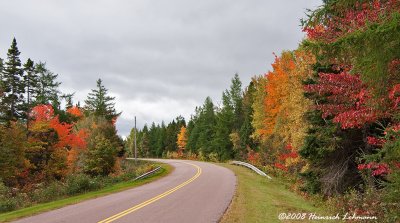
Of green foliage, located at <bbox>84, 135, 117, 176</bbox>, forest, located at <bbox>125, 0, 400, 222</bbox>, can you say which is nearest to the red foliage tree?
forest, located at <bbox>125, 0, 400, 222</bbox>

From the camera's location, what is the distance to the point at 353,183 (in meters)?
16.6

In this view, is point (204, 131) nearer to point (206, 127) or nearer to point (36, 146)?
point (206, 127)

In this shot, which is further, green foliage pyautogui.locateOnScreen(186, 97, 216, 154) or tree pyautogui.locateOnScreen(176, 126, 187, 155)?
tree pyautogui.locateOnScreen(176, 126, 187, 155)

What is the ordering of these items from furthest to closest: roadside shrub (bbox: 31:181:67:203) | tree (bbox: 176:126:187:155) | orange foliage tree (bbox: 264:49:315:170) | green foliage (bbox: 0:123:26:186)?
tree (bbox: 176:126:187:155), green foliage (bbox: 0:123:26:186), roadside shrub (bbox: 31:181:67:203), orange foliage tree (bbox: 264:49:315:170)

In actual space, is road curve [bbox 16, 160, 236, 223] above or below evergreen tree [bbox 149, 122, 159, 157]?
below

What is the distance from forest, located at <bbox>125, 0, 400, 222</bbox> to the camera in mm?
6770

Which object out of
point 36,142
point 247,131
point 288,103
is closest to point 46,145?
point 36,142

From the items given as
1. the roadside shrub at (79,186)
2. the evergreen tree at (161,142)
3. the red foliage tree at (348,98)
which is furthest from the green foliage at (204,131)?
the red foliage tree at (348,98)

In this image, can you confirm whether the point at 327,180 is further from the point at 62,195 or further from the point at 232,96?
the point at 232,96

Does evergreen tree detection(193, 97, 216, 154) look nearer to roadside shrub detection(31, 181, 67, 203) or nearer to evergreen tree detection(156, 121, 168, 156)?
evergreen tree detection(156, 121, 168, 156)

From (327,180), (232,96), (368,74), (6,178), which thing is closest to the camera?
(368,74)

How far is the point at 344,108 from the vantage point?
1238cm

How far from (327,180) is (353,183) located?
1.46 metres

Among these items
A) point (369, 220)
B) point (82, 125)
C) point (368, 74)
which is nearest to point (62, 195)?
point (369, 220)
